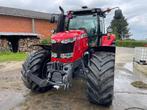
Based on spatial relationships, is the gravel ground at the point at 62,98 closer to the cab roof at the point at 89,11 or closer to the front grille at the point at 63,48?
the front grille at the point at 63,48

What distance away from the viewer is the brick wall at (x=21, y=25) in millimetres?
29734

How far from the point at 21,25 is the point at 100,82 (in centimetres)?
2683

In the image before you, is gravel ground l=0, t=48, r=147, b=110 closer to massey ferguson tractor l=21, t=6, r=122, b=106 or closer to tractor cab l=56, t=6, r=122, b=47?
massey ferguson tractor l=21, t=6, r=122, b=106

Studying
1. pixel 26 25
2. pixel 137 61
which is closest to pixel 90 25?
pixel 137 61

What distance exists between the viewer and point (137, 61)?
618 inches

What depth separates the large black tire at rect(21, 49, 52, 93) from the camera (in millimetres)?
7344

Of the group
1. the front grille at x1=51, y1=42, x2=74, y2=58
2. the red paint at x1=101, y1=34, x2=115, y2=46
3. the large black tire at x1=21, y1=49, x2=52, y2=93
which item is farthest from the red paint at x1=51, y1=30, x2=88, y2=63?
the red paint at x1=101, y1=34, x2=115, y2=46

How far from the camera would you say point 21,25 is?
104ft

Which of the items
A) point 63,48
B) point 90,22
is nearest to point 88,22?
point 90,22

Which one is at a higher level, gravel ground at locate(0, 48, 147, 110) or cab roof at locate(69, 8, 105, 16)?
cab roof at locate(69, 8, 105, 16)

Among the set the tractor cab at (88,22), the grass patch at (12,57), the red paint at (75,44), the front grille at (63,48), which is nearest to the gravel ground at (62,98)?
the red paint at (75,44)

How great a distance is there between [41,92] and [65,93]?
2.36 ft

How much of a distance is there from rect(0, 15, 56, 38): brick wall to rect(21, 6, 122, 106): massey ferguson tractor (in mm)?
22678

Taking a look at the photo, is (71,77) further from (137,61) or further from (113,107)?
(137,61)
